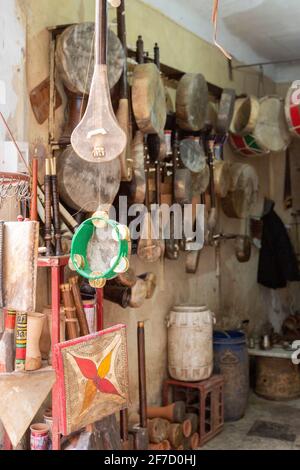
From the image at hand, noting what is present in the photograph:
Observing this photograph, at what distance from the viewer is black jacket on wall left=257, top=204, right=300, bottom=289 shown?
6152mm

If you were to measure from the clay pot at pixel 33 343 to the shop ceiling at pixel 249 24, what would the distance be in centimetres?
255

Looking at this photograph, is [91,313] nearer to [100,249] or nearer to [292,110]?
[100,249]

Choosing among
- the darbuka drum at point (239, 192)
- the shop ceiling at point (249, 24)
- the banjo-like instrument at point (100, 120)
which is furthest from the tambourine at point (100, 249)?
the darbuka drum at point (239, 192)

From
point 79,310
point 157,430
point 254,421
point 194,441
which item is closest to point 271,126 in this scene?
point 254,421

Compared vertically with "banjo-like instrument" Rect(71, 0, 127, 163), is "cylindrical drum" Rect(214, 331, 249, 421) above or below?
below

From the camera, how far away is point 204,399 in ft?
13.5

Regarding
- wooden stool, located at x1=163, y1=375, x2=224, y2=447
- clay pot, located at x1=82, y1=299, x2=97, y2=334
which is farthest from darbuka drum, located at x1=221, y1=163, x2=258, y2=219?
clay pot, located at x1=82, y1=299, x2=97, y2=334

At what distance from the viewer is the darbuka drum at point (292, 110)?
5316 millimetres

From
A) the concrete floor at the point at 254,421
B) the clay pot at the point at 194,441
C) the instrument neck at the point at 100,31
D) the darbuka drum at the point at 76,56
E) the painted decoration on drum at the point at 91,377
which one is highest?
the darbuka drum at the point at 76,56

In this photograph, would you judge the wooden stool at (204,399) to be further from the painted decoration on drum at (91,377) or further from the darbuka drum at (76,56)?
the darbuka drum at (76,56)

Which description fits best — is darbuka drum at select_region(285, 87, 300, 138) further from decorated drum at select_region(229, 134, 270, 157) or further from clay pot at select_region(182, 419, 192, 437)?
clay pot at select_region(182, 419, 192, 437)

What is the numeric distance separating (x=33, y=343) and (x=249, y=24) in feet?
12.3

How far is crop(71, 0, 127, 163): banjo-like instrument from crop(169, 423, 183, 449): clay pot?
6.99 feet

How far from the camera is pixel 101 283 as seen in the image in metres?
2.51
